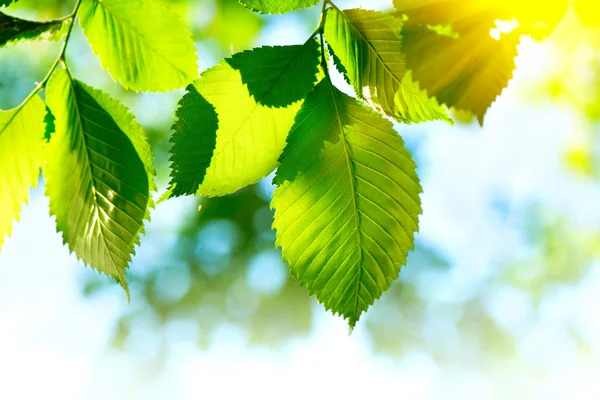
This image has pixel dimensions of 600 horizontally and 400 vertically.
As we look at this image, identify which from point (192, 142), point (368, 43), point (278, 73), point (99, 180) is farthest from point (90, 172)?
point (368, 43)

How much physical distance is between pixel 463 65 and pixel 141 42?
354 mm

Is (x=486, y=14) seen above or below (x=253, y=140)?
above

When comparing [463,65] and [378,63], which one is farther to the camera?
[378,63]

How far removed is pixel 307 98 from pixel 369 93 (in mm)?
68

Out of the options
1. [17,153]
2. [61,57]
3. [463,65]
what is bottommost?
[17,153]

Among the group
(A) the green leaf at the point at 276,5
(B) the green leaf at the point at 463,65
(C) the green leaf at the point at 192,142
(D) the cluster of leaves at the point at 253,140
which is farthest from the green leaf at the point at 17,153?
(B) the green leaf at the point at 463,65

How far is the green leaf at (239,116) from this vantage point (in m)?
A: 0.57

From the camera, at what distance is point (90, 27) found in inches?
24.0

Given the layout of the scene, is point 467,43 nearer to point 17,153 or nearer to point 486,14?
point 486,14

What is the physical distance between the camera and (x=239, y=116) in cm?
59

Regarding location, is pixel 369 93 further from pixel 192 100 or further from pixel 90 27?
pixel 90 27

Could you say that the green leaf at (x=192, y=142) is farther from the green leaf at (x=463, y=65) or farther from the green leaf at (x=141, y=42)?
the green leaf at (x=463, y=65)

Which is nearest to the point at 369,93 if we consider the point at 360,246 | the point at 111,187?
the point at 360,246

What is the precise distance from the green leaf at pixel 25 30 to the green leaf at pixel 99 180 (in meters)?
0.08
